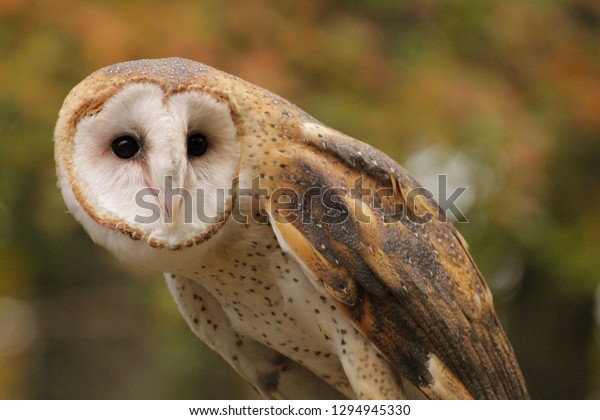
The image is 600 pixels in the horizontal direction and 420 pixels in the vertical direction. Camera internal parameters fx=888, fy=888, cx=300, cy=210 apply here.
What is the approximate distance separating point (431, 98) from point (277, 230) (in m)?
2.52

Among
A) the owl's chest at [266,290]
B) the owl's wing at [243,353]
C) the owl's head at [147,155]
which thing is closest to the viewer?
the owl's head at [147,155]

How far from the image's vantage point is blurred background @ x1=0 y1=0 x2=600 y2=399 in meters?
4.44

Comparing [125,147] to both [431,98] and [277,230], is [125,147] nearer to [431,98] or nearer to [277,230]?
[277,230]

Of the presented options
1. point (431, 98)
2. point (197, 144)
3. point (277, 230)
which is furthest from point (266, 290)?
point (431, 98)

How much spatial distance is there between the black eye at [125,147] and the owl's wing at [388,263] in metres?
0.39

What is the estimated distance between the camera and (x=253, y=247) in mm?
2502

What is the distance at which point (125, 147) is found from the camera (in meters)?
2.35

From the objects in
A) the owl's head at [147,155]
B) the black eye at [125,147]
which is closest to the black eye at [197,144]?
the owl's head at [147,155]

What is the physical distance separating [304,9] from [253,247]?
2.66 m

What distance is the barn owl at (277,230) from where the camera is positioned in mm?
2301

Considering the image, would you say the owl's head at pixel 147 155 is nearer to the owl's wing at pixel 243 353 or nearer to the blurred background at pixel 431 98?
the owl's wing at pixel 243 353

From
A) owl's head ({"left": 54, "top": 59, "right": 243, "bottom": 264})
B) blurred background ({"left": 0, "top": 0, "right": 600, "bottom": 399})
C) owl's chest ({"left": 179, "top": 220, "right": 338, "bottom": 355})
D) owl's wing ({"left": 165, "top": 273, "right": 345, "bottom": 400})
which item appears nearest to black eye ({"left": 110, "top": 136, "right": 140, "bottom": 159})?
owl's head ({"left": 54, "top": 59, "right": 243, "bottom": 264})
